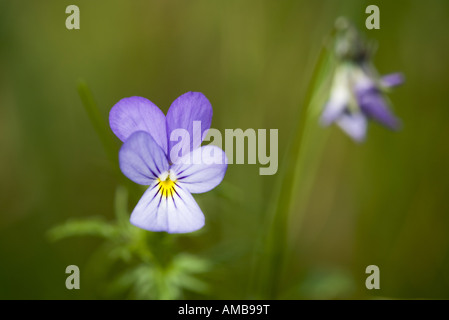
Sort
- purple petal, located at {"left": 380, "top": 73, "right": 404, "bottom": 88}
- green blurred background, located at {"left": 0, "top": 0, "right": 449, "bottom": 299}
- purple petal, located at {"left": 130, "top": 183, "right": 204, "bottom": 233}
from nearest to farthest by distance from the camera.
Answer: purple petal, located at {"left": 130, "top": 183, "right": 204, "bottom": 233}, purple petal, located at {"left": 380, "top": 73, "right": 404, "bottom": 88}, green blurred background, located at {"left": 0, "top": 0, "right": 449, "bottom": 299}

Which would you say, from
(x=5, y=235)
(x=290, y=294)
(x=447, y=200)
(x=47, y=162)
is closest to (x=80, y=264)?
(x=5, y=235)

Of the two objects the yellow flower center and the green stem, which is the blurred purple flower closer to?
the green stem

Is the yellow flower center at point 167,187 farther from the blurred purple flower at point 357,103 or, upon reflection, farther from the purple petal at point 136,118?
the blurred purple flower at point 357,103

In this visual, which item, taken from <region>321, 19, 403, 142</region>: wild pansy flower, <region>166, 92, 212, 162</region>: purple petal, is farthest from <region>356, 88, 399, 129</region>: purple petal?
<region>166, 92, 212, 162</region>: purple petal

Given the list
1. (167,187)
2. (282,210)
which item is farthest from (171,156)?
(282,210)

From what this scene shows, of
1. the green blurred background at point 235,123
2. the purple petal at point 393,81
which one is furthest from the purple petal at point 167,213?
the green blurred background at point 235,123

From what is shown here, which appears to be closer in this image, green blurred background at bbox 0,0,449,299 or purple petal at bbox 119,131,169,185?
purple petal at bbox 119,131,169,185
